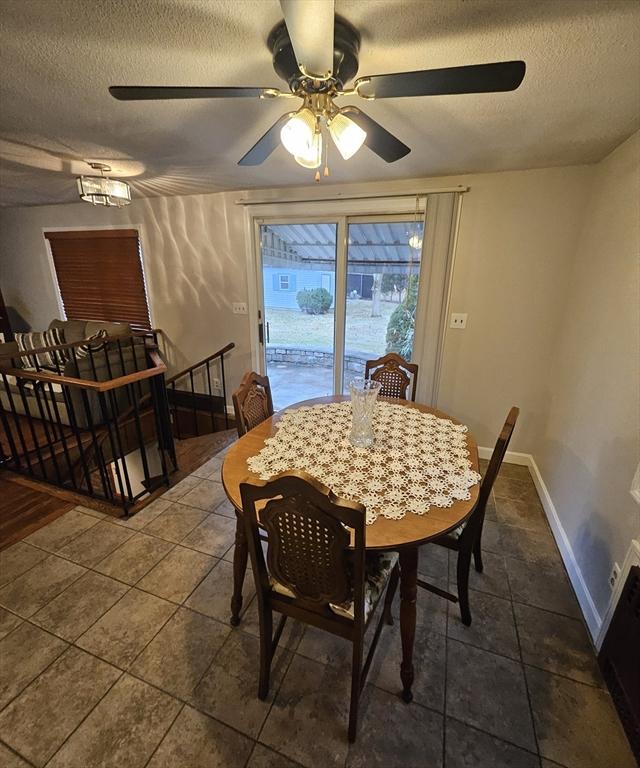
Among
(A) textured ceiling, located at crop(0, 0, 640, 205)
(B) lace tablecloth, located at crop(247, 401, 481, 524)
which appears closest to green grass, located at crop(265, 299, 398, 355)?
(A) textured ceiling, located at crop(0, 0, 640, 205)

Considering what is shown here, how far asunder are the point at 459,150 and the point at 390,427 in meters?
1.77

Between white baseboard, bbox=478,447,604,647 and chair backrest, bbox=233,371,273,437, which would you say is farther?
chair backrest, bbox=233,371,273,437

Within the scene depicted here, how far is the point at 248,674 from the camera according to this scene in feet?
4.21

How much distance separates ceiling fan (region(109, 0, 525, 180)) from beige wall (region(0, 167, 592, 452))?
1559 mm

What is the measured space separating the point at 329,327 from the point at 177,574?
2375 mm

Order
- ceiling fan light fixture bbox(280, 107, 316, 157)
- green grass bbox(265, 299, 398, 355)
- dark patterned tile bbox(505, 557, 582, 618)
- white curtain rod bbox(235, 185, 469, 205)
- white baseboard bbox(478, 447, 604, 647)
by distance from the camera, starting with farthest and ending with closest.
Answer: green grass bbox(265, 299, 398, 355) < white curtain rod bbox(235, 185, 469, 205) < dark patterned tile bbox(505, 557, 582, 618) < white baseboard bbox(478, 447, 604, 647) < ceiling fan light fixture bbox(280, 107, 316, 157)

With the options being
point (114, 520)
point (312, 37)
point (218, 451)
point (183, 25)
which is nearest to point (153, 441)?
point (218, 451)

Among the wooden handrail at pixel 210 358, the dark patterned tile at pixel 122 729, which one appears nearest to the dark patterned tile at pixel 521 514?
the dark patterned tile at pixel 122 729

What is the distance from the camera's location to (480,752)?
3.53 ft

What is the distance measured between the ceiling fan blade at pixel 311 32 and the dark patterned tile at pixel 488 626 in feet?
7.16

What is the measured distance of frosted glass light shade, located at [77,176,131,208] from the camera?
2348 mm

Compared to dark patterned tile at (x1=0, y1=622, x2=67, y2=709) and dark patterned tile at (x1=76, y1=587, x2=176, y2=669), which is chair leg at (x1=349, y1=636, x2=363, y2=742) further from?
dark patterned tile at (x1=0, y1=622, x2=67, y2=709)

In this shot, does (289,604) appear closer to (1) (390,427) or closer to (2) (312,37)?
(1) (390,427)

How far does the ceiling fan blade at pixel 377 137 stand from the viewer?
1186 mm
